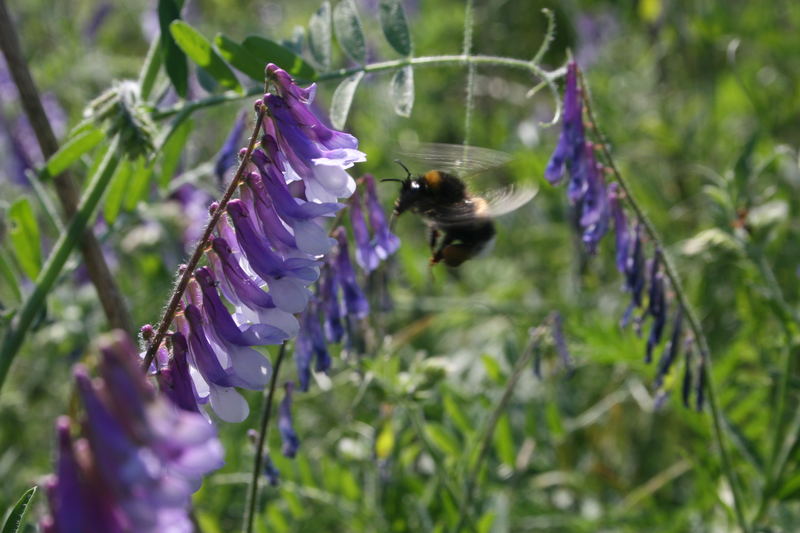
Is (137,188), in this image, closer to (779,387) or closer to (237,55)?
(237,55)

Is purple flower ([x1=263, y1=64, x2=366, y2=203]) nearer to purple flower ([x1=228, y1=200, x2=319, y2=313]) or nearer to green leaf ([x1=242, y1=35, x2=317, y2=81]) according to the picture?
purple flower ([x1=228, y1=200, x2=319, y2=313])

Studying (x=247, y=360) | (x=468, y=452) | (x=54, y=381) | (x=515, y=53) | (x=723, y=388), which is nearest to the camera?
(x=247, y=360)

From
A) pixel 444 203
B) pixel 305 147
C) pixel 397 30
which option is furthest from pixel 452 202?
pixel 305 147

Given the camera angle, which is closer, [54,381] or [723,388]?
[723,388]

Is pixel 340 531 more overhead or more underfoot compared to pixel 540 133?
more underfoot

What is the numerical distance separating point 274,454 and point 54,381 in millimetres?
1607

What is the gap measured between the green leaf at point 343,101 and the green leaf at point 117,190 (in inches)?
19.4

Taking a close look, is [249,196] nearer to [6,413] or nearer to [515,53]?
[6,413]

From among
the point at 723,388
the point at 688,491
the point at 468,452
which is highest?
the point at 468,452

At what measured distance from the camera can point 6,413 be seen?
335 cm

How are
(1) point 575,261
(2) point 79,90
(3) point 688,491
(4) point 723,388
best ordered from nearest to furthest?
(4) point 723,388 → (3) point 688,491 → (1) point 575,261 → (2) point 79,90

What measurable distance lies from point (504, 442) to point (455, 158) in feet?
2.81

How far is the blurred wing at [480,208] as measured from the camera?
5.98ft

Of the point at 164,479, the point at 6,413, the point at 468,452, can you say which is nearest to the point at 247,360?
the point at 164,479
